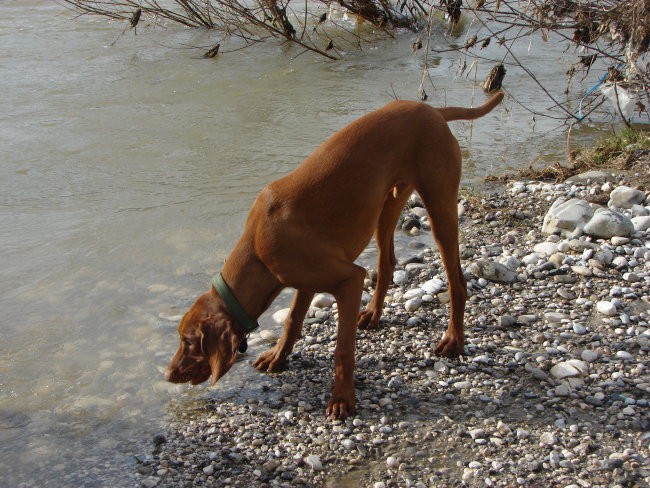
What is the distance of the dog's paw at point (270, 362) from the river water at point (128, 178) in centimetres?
10

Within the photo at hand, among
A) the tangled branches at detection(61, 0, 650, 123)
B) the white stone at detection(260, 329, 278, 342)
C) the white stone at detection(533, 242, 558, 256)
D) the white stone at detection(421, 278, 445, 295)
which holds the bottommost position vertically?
the white stone at detection(260, 329, 278, 342)

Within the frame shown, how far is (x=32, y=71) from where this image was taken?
1170cm

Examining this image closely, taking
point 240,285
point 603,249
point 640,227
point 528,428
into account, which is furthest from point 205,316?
point 640,227

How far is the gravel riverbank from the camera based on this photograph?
359 cm

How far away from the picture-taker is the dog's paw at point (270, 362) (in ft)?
14.7

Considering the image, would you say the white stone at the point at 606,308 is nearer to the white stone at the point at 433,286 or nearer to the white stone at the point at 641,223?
the white stone at the point at 433,286

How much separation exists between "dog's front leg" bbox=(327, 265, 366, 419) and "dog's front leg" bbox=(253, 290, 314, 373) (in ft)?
1.59

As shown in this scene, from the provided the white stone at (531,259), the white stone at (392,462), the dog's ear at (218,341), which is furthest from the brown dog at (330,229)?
the white stone at (531,259)

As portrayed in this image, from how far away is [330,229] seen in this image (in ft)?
13.1

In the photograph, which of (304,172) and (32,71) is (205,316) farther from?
(32,71)

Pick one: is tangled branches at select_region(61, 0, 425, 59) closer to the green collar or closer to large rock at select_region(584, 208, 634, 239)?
large rock at select_region(584, 208, 634, 239)

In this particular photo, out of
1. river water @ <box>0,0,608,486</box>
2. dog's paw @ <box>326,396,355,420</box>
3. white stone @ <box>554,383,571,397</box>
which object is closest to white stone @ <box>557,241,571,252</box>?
white stone @ <box>554,383,571,397</box>

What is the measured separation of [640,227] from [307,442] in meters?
3.37

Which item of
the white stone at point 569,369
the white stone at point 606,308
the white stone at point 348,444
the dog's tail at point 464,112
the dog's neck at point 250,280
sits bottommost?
the white stone at point 348,444
